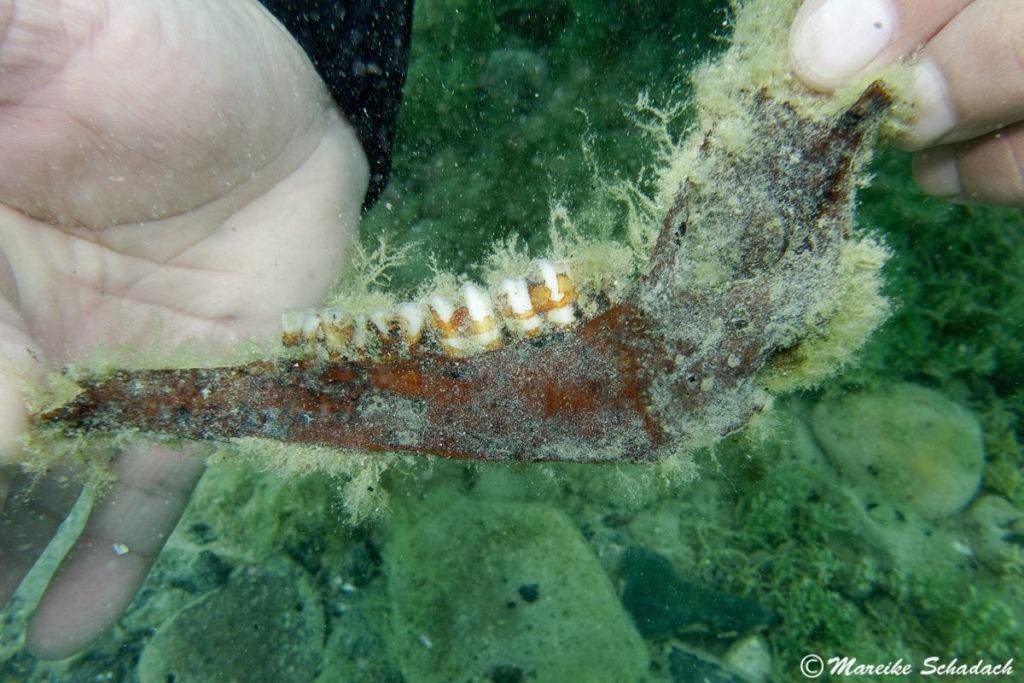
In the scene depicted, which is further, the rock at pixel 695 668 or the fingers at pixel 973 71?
the rock at pixel 695 668

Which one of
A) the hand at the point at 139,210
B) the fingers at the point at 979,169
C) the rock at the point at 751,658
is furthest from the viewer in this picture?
the rock at the point at 751,658

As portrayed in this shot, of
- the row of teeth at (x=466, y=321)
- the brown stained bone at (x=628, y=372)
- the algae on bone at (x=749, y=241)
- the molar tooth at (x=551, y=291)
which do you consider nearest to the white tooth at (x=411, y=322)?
the row of teeth at (x=466, y=321)

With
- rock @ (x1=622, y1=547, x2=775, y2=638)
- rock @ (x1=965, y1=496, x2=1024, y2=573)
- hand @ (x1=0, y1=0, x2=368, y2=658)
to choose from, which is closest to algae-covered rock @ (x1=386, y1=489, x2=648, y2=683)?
rock @ (x1=622, y1=547, x2=775, y2=638)

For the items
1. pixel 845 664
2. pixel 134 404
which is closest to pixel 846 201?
pixel 134 404

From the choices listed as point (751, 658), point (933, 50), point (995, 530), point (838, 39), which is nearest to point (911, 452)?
point (995, 530)

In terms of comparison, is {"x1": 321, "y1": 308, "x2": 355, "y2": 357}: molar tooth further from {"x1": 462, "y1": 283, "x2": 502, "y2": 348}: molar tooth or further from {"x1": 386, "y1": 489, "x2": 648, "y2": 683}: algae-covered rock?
{"x1": 386, "y1": 489, "x2": 648, "y2": 683}: algae-covered rock

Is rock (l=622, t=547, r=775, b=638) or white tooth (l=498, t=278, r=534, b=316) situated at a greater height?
white tooth (l=498, t=278, r=534, b=316)

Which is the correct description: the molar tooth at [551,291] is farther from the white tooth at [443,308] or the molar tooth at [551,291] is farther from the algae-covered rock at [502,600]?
the algae-covered rock at [502,600]
